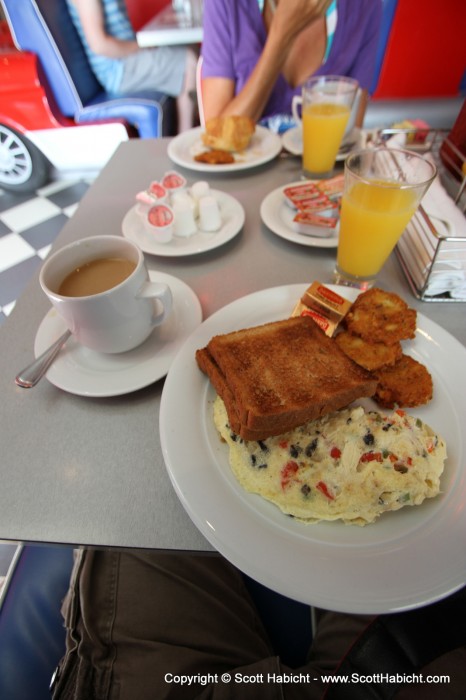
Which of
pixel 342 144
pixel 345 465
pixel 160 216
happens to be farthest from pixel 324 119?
pixel 345 465

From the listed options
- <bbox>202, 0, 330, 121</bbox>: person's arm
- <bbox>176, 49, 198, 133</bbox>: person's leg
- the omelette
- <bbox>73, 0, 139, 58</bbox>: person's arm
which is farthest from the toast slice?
<bbox>176, 49, 198, 133</bbox>: person's leg

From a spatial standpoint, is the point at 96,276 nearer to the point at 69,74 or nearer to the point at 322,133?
the point at 322,133

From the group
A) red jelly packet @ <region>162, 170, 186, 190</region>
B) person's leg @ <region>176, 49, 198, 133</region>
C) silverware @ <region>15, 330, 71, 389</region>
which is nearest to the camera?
silverware @ <region>15, 330, 71, 389</region>

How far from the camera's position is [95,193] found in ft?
4.68

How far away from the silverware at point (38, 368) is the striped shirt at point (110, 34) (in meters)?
3.35

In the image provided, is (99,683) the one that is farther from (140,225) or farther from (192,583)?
(140,225)

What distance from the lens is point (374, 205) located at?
0.91 m

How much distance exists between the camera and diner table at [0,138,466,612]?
60 centimetres

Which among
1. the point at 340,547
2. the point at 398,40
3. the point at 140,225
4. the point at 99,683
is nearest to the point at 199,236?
the point at 140,225

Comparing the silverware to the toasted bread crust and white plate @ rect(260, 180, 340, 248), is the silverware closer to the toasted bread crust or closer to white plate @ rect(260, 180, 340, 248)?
white plate @ rect(260, 180, 340, 248)

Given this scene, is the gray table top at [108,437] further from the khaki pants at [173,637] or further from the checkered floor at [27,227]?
the checkered floor at [27,227]

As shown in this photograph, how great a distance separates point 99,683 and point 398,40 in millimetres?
4975

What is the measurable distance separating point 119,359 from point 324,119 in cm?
112

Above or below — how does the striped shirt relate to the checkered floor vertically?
above
